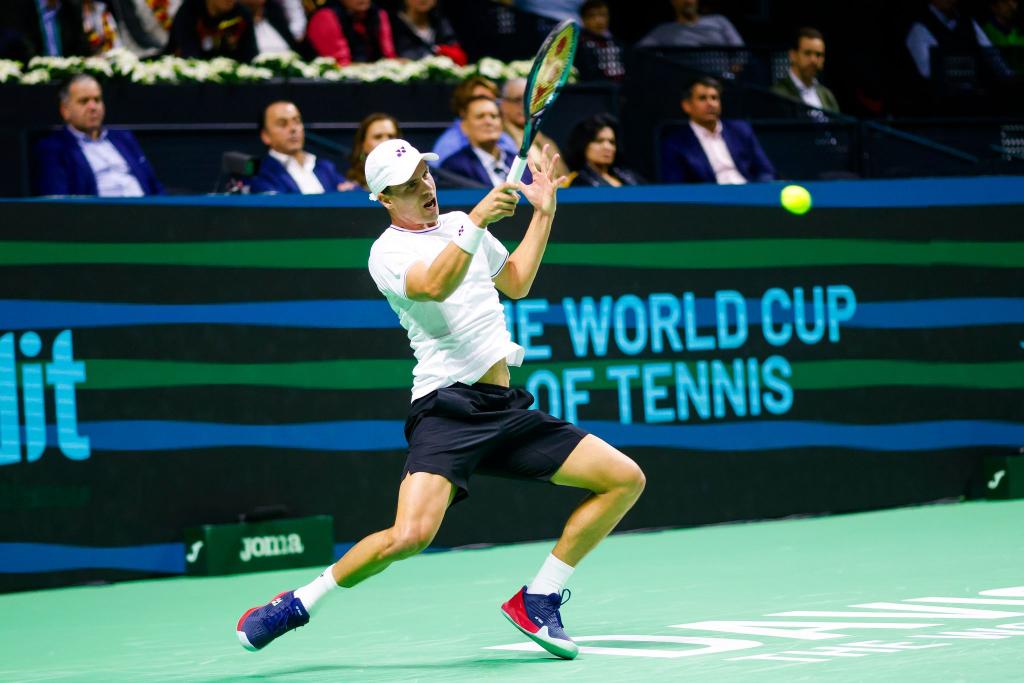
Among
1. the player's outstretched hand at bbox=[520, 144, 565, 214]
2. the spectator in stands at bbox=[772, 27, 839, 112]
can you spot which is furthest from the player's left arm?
the spectator in stands at bbox=[772, 27, 839, 112]

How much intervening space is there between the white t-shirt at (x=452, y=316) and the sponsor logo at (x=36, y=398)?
293 centimetres

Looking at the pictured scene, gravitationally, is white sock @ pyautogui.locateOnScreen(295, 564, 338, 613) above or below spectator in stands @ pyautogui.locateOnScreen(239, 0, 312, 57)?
below

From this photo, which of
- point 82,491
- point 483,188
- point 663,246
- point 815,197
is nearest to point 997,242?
point 815,197

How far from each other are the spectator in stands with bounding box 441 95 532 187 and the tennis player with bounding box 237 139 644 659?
3948mm

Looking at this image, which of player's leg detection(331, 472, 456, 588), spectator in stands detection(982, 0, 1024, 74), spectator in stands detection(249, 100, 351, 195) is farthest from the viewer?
spectator in stands detection(982, 0, 1024, 74)

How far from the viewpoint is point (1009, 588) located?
684 cm

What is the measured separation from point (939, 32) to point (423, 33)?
16.5 feet

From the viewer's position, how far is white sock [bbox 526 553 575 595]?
5.93 meters

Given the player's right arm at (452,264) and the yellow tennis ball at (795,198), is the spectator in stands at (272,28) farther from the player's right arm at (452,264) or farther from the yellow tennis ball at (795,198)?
the player's right arm at (452,264)

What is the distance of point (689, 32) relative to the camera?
14.4 m

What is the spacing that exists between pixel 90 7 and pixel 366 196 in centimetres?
379

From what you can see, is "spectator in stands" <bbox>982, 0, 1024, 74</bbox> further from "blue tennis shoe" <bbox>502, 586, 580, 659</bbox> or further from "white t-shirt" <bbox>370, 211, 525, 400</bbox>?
"blue tennis shoe" <bbox>502, 586, 580, 659</bbox>

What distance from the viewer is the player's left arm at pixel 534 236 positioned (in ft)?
19.0

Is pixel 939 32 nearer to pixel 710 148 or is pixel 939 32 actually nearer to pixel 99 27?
pixel 710 148
